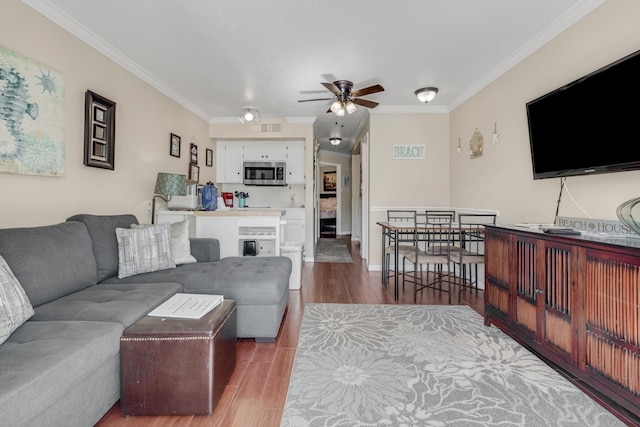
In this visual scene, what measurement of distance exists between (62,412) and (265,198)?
16.6ft

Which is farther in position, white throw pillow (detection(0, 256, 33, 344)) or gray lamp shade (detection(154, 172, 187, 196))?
gray lamp shade (detection(154, 172, 187, 196))

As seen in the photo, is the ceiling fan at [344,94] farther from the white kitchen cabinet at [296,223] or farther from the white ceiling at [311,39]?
the white kitchen cabinet at [296,223]

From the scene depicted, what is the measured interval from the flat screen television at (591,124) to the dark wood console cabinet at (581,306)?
62 cm

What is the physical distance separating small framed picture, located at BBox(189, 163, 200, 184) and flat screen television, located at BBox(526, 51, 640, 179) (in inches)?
173

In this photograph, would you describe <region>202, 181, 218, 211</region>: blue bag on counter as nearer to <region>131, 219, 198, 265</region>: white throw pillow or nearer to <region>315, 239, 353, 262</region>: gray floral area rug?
<region>131, 219, 198, 265</region>: white throw pillow

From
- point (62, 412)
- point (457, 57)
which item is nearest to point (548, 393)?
point (62, 412)

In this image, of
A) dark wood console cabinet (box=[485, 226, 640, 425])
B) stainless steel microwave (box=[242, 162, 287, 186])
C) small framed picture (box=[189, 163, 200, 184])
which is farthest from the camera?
stainless steel microwave (box=[242, 162, 287, 186])

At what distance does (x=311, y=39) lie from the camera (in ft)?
8.82

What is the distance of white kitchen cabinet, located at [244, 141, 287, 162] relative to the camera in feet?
18.7

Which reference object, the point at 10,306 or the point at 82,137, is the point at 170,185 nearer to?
the point at 82,137

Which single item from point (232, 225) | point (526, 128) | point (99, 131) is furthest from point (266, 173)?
point (526, 128)

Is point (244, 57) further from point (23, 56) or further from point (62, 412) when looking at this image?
point (62, 412)

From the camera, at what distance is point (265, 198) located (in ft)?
20.0

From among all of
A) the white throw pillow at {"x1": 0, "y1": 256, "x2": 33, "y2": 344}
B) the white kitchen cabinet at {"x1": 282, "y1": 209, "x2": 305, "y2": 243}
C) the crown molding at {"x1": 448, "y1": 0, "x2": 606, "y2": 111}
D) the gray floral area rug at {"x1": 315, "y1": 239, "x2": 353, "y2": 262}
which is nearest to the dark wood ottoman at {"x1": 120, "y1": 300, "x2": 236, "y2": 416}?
the white throw pillow at {"x1": 0, "y1": 256, "x2": 33, "y2": 344}
